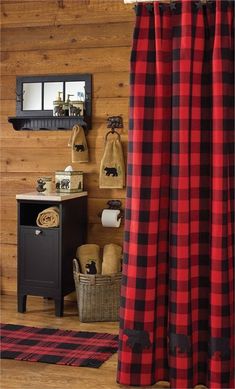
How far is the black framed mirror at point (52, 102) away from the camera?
4.32 m

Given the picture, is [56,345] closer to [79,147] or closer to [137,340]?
[137,340]

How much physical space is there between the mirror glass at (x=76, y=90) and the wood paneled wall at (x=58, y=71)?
0.28 feet

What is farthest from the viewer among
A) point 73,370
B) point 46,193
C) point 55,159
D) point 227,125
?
point 55,159

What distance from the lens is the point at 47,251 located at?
4.05 m

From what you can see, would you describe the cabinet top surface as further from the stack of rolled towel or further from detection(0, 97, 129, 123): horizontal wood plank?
detection(0, 97, 129, 123): horizontal wood plank

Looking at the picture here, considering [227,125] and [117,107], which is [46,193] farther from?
[227,125]

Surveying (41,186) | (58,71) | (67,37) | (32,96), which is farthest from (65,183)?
(67,37)

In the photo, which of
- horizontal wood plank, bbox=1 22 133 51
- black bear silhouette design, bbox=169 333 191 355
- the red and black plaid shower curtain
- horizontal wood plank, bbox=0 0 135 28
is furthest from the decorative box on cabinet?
black bear silhouette design, bbox=169 333 191 355

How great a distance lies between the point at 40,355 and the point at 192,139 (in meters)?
1.53

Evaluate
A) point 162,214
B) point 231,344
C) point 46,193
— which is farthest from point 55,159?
point 231,344

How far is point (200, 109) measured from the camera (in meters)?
2.48

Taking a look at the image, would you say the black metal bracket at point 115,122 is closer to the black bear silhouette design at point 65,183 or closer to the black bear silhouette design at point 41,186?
the black bear silhouette design at point 65,183

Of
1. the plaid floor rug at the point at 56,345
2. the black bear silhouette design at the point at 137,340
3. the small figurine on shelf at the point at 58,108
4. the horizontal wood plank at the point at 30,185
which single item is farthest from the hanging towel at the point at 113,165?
the black bear silhouette design at the point at 137,340

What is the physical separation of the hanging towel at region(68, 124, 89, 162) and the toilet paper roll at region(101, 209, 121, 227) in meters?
0.43
